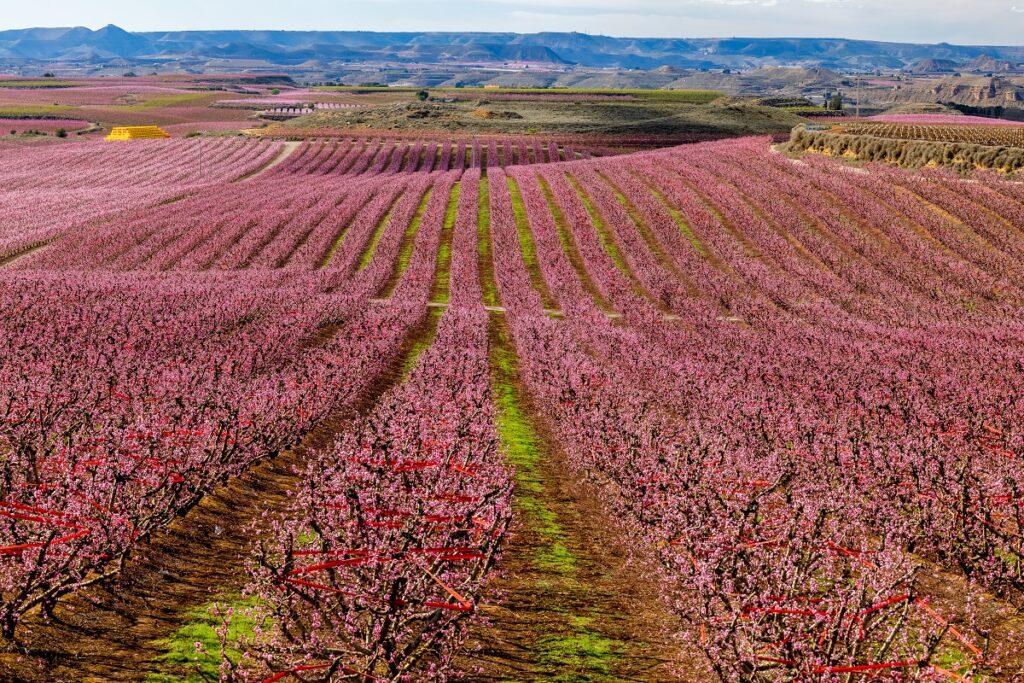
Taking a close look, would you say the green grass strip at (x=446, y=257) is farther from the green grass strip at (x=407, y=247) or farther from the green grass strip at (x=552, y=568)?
the green grass strip at (x=552, y=568)

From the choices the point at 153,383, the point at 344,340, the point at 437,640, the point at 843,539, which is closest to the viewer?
the point at 437,640

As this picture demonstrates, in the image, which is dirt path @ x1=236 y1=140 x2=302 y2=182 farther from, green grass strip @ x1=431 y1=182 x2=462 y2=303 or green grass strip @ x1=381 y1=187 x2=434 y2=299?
green grass strip @ x1=431 y1=182 x2=462 y2=303

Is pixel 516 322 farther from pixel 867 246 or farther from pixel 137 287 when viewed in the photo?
pixel 867 246

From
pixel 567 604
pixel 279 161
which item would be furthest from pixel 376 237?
pixel 567 604

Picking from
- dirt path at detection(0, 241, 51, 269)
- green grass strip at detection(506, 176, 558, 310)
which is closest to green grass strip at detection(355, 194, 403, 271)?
green grass strip at detection(506, 176, 558, 310)

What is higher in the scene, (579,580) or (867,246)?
(867,246)

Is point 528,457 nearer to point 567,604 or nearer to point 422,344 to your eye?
point 567,604

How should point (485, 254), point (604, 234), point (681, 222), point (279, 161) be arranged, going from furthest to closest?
1. point (279, 161)
2. point (681, 222)
3. point (604, 234)
4. point (485, 254)

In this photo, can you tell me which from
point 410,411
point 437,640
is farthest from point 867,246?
point 437,640
